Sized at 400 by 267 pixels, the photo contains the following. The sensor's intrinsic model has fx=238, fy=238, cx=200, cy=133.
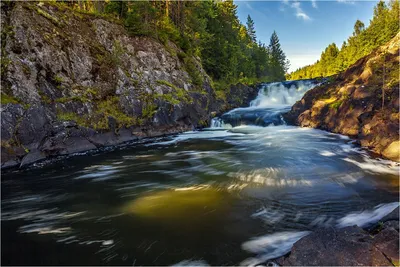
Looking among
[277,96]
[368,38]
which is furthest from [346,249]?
[368,38]

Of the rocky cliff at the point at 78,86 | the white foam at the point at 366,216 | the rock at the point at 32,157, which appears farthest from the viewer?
the rocky cliff at the point at 78,86

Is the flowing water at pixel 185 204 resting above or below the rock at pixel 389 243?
below

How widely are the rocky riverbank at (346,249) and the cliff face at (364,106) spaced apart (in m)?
6.28

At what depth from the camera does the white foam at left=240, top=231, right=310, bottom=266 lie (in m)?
3.45

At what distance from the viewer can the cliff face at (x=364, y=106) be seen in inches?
365

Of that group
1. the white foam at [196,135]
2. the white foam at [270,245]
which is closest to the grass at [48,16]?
the white foam at [196,135]

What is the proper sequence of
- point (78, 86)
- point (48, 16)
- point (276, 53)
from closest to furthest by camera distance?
point (78, 86), point (48, 16), point (276, 53)

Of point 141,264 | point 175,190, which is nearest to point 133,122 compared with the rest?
point 175,190

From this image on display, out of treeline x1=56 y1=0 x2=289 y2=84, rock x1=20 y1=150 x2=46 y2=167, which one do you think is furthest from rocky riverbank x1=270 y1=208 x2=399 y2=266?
treeline x1=56 y1=0 x2=289 y2=84

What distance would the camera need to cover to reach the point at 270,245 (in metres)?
3.73

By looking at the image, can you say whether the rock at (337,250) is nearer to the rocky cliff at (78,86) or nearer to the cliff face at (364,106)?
the cliff face at (364,106)

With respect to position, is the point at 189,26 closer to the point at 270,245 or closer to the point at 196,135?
the point at 196,135

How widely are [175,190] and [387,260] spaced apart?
4.38 meters

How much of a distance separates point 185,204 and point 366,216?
11.7 feet
